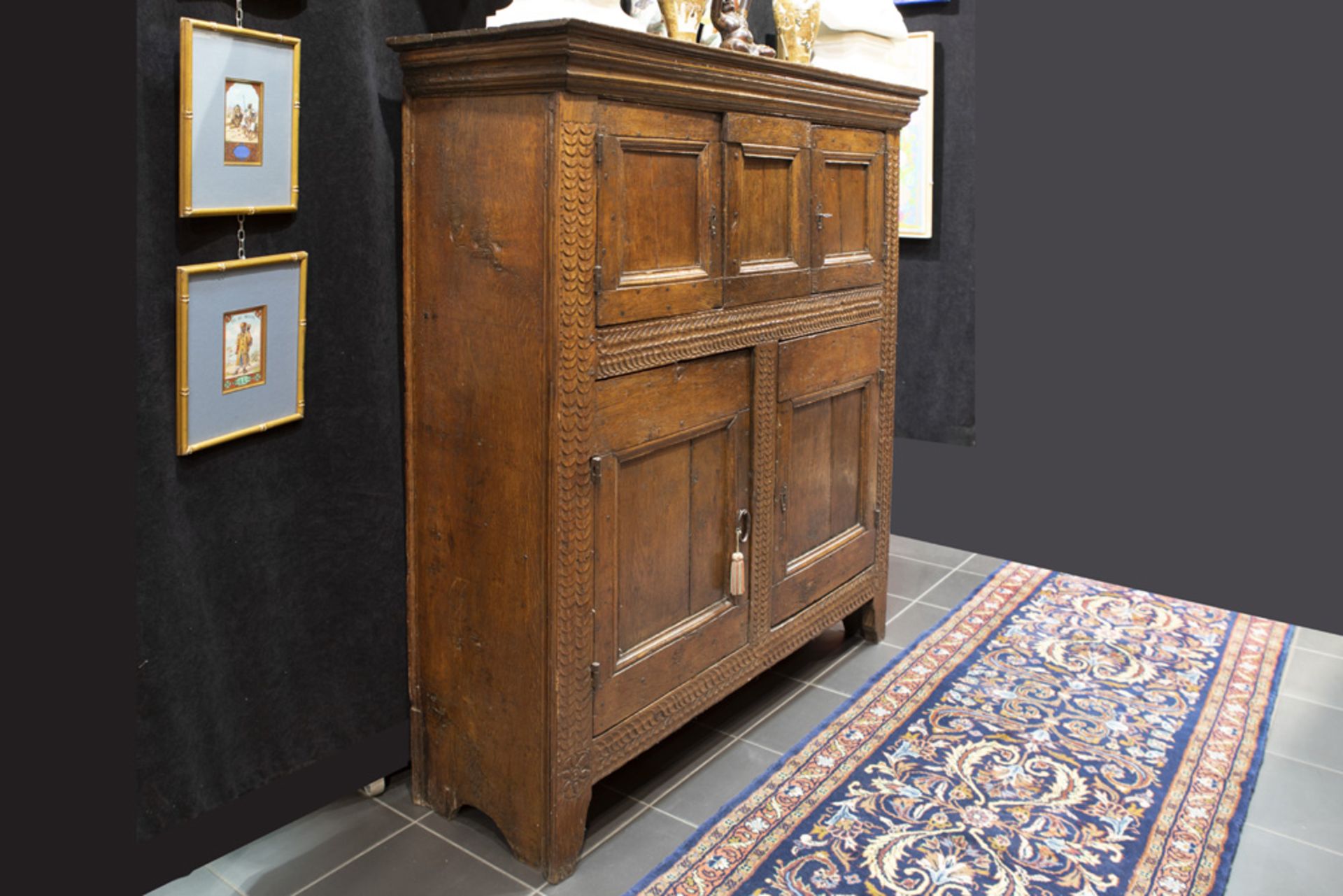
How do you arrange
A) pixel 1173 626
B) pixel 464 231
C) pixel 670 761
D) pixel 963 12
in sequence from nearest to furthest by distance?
pixel 464 231 → pixel 670 761 → pixel 1173 626 → pixel 963 12

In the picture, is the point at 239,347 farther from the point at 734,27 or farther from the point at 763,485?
the point at 734,27

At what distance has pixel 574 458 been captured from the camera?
101 inches

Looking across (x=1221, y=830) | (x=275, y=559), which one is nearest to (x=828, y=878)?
(x=1221, y=830)

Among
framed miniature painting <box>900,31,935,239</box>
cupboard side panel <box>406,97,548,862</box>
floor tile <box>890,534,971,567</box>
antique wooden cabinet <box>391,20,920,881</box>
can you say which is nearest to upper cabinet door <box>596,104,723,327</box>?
antique wooden cabinet <box>391,20,920,881</box>

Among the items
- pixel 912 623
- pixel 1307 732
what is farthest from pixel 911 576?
pixel 1307 732

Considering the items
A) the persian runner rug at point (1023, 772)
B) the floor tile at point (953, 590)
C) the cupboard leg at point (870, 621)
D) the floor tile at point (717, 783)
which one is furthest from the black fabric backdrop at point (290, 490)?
the floor tile at point (953, 590)

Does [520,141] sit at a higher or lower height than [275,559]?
higher

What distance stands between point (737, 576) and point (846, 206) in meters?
1.23

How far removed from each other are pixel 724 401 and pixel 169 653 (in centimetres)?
148

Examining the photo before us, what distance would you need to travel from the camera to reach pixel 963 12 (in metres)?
4.85

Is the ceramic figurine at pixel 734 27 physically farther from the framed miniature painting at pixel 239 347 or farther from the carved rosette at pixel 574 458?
the framed miniature painting at pixel 239 347

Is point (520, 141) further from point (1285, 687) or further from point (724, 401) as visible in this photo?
point (1285, 687)

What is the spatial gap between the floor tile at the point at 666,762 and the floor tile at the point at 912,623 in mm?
1014

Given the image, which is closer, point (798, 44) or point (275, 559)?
point (275, 559)
